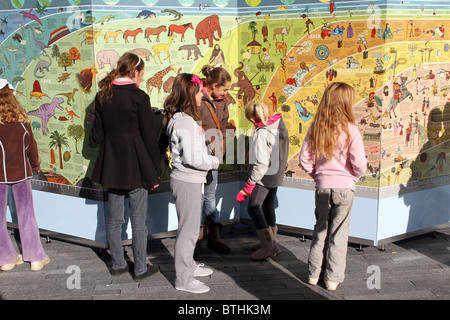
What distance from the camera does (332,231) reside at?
421 centimetres

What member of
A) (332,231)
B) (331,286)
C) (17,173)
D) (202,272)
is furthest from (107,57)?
(331,286)

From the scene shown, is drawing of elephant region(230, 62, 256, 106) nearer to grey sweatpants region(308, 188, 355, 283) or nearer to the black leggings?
the black leggings

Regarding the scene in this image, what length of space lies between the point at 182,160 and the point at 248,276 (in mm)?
1241

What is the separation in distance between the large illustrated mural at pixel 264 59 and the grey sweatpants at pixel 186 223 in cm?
133

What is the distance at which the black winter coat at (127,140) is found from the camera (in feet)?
13.9

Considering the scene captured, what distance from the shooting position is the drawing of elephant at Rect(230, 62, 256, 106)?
560 centimetres

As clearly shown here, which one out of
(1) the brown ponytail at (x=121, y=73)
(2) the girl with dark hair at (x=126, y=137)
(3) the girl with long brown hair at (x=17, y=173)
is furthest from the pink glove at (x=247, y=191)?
(3) the girl with long brown hair at (x=17, y=173)

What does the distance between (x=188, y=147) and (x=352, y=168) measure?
1.32 meters

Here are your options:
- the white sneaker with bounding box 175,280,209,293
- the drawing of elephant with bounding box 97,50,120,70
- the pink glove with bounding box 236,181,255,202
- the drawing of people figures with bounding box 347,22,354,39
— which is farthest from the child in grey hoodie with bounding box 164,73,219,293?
the drawing of people figures with bounding box 347,22,354,39

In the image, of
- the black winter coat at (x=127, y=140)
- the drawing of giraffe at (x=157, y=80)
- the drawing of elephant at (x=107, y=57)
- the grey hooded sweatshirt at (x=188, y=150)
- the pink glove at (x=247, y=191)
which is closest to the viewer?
the grey hooded sweatshirt at (x=188, y=150)

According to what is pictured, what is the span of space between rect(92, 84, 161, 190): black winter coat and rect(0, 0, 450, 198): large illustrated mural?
744 millimetres

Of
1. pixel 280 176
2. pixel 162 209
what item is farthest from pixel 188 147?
pixel 162 209

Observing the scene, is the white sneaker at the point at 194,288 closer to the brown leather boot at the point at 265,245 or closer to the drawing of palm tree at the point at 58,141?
the brown leather boot at the point at 265,245

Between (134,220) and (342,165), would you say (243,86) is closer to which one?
(342,165)
